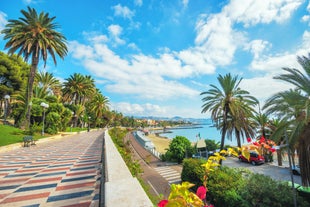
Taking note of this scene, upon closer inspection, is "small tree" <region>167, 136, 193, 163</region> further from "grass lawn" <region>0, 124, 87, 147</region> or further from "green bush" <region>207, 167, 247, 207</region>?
"grass lawn" <region>0, 124, 87, 147</region>

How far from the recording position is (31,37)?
68.6 feet

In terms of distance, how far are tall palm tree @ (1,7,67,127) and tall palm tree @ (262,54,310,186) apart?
24.5 meters

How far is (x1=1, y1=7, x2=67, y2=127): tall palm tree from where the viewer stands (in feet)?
66.8

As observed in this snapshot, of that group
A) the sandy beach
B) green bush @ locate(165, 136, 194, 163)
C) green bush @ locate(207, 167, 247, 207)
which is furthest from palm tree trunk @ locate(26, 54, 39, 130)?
the sandy beach

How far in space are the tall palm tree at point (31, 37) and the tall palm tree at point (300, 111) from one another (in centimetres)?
2449

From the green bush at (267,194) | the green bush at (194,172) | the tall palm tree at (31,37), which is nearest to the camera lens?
the green bush at (267,194)

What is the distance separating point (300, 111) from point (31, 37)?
26955mm

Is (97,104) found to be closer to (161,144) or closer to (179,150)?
(161,144)

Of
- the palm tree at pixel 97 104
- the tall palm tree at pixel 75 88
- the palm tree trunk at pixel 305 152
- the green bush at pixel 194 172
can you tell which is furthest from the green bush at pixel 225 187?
the palm tree at pixel 97 104

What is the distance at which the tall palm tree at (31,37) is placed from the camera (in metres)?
20.4

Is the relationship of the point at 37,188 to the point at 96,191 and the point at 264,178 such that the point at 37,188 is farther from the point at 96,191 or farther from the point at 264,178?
the point at 264,178

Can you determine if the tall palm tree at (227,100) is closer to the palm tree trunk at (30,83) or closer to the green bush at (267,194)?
the green bush at (267,194)

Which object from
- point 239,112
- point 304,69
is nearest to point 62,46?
point 239,112

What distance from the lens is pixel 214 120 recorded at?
1711cm
